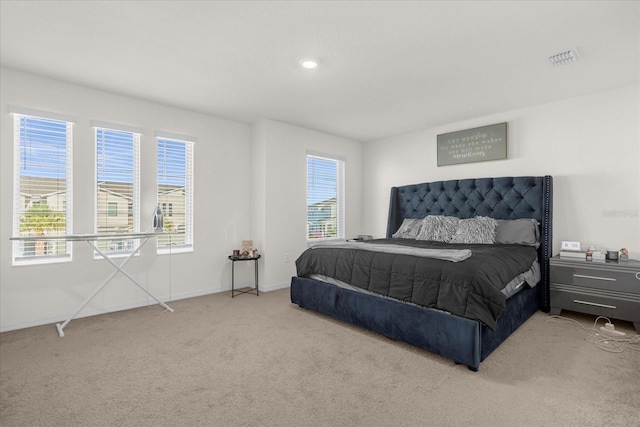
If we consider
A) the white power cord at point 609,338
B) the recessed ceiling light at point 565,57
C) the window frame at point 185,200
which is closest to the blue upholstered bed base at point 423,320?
the white power cord at point 609,338

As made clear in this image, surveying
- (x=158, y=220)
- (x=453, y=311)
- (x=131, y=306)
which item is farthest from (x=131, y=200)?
(x=453, y=311)

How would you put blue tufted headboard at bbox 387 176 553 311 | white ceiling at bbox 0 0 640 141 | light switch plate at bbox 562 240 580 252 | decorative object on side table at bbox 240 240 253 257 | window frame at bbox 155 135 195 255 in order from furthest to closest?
decorative object on side table at bbox 240 240 253 257
window frame at bbox 155 135 195 255
blue tufted headboard at bbox 387 176 553 311
light switch plate at bbox 562 240 580 252
white ceiling at bbox 0 0 640 141

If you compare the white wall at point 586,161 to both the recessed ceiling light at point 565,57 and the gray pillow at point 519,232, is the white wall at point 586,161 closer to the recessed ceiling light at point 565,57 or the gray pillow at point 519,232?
the gray pillow at point 519,232

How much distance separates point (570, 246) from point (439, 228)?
1307mm

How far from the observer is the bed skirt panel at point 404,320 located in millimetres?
2092

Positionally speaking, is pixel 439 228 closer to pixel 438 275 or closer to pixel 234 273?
pixel 438 275

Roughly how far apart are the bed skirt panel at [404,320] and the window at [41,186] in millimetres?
2499

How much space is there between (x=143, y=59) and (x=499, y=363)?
3.56m

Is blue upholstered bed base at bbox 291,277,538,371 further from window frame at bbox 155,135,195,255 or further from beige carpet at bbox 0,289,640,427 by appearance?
window frame at bbox 155,135,195,255

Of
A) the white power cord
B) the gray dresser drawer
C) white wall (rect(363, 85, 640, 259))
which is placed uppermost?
white wall (rect(363, 85, 640, 259))

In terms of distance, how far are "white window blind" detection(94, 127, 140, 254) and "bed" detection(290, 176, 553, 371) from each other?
1945mm

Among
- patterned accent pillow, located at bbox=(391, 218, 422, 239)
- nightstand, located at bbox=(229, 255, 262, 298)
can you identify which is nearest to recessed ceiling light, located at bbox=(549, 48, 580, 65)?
Answer: patterned accent pillow, located at bbox=(391, 218, 422, 239)

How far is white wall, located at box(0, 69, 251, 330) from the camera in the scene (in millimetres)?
2891

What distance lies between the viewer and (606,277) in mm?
2891
